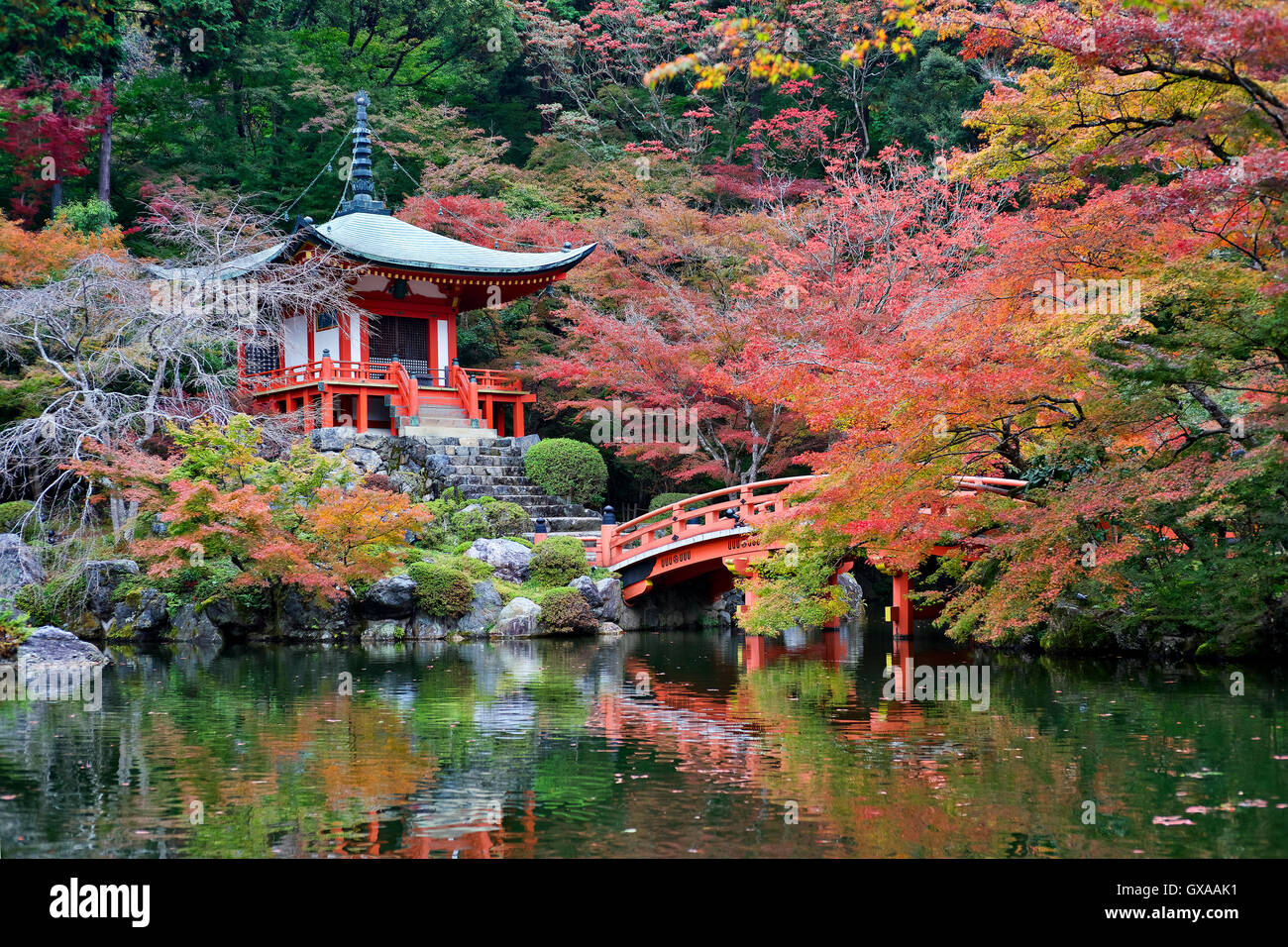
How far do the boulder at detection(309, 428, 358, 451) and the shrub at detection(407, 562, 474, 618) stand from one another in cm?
436

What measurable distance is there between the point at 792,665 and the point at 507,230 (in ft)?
49.7

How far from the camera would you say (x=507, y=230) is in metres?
27.9

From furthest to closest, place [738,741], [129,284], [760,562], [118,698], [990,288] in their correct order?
[129,284] < [760,562] < [990,288] < [118,698] < [738,741]

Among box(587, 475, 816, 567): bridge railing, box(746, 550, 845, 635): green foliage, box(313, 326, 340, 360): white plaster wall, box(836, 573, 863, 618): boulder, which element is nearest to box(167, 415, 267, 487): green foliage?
box(587, 475, 816, 567): bridge railing

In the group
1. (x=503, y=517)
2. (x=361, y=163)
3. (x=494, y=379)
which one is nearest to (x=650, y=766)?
(x=503, y=517)

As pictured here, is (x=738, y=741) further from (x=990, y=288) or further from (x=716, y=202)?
(x=716, y=202)

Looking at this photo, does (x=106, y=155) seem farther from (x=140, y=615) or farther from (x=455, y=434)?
(x=140, y=615)

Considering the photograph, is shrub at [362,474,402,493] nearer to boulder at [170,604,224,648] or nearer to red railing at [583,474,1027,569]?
boulder at [170,604,224,648]

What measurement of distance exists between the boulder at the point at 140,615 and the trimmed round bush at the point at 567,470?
24.6ft

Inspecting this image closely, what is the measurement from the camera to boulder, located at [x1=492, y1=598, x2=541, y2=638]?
19.5 m

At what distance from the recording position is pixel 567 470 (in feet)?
77.0

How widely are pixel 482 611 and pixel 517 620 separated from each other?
590mm
